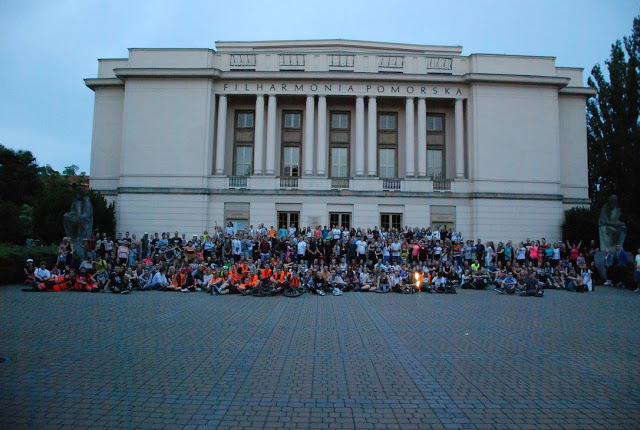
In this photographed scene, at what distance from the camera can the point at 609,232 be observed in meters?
24.2

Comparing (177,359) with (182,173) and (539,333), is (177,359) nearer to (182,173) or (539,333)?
(539,333)

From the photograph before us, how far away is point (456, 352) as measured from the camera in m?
8.53

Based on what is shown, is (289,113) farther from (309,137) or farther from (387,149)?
(387,149)

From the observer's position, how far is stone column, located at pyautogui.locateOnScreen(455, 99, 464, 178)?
36969mm

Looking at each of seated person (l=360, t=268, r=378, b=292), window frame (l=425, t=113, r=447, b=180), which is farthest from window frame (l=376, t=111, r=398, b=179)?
→ seated person (l=360, t=268, r=378, b=292)

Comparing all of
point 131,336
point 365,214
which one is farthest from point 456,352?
point 365,214

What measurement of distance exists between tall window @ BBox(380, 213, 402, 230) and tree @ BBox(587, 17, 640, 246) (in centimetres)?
1420

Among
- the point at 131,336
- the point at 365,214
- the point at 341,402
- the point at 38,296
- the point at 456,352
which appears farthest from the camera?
the point at 365,214

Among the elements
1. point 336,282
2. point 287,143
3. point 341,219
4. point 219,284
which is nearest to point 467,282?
point 336,282

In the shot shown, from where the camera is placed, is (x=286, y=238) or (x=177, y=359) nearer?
(x=177, y=359)

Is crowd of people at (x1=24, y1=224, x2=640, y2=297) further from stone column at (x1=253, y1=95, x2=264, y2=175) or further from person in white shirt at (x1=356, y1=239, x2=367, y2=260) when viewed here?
stone column at (x1=253, y1=95, x2=264, y2=175)

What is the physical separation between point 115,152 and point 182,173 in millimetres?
7264

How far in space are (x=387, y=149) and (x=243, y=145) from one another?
1248cm

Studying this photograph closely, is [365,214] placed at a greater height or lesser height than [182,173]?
lesser
